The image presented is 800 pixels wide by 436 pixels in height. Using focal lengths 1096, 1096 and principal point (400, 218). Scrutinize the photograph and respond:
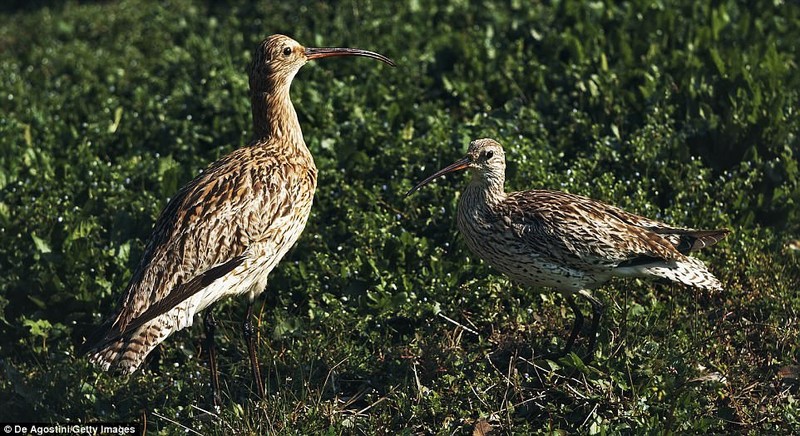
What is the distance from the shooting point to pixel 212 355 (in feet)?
25.0

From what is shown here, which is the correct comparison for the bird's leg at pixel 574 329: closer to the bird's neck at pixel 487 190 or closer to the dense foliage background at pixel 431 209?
the dense foliage background at pixel 431 209

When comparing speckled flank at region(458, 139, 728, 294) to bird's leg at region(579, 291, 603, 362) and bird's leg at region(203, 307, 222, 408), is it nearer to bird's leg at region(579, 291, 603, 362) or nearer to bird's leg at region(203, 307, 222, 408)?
bird's leg at region(579, 291, 603, 362)

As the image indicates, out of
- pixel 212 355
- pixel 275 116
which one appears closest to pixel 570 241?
pixel 275 116

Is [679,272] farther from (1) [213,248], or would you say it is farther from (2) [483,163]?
(1) [213,248]

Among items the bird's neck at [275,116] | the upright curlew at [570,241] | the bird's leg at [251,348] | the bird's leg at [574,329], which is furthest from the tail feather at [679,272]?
the bird's neck at [275,116]

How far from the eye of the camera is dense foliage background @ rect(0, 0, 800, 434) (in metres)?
7.20

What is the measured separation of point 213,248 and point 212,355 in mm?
782

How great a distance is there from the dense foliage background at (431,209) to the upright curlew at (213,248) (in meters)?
0.55

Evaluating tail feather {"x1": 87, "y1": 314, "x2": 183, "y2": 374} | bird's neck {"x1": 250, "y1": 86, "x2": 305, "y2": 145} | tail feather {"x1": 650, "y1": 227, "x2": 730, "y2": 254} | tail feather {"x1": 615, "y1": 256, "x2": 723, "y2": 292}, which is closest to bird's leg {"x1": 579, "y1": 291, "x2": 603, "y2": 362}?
tail feather {"x1": 615, "y1": 256, "x2": 723, "y2": 292}

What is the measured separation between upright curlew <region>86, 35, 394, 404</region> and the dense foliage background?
55 cm

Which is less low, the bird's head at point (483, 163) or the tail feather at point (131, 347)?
the bird's head at point (483, 163)

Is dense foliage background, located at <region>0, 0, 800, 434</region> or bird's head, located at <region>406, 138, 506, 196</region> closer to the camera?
dense foliage background, located at <region>0, 0, 800, 434</region>

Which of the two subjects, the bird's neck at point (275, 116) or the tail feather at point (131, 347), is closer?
the tail feather at point (131, 347)

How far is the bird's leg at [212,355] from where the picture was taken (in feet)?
24.6
